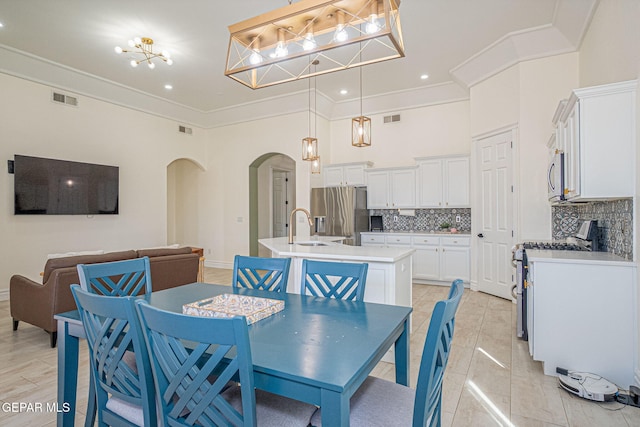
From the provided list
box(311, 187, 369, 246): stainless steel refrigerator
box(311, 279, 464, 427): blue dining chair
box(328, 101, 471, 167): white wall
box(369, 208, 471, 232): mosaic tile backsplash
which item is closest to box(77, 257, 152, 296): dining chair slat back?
box(311, 279, 464, 427): blue dining chair

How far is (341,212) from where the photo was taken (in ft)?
20.3

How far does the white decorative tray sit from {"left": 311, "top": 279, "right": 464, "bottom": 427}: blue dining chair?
50 cm

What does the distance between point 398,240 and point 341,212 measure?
1.14 meters

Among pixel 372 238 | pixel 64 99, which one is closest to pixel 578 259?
pixel 372 238

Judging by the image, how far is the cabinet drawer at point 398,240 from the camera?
5.89 metres

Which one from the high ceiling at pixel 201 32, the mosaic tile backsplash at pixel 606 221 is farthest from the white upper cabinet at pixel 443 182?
the mosaic tile backsplash at pixel 606 221

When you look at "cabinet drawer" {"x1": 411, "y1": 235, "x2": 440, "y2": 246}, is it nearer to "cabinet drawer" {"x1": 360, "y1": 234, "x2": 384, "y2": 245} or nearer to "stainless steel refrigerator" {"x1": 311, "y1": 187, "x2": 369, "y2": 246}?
"cabinet drawer" {"x1": 360, "y1": 234, "x2": 384, "y2": 245}

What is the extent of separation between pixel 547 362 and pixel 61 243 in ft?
21.3

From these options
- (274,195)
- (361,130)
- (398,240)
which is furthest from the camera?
(274,195)

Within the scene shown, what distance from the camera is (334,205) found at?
626 centimetres

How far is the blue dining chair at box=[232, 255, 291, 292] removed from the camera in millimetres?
2335

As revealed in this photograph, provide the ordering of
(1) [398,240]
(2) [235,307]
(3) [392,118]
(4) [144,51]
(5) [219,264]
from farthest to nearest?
(5) [219,264] → (3) [392,118] → (1) [398,240] → (4) [144,51] → (2) [235,307]

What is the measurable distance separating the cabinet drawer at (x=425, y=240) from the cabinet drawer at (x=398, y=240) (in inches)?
3.4

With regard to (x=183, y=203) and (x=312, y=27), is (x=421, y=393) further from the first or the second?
(x=183, y=203)
